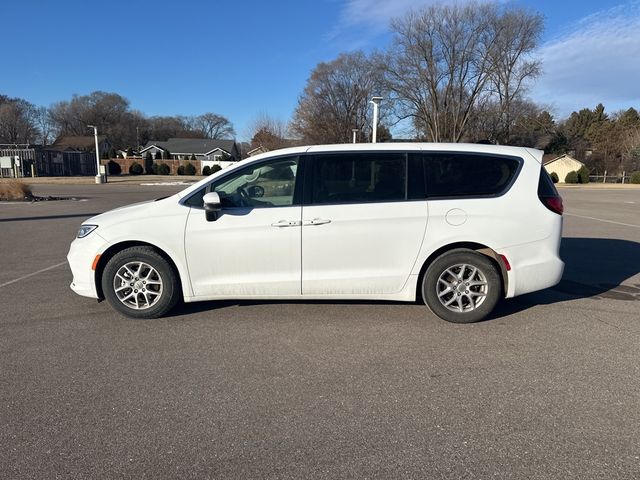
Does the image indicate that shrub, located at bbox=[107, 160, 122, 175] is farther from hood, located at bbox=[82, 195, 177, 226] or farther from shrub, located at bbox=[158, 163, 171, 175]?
hood, located at bbox=[82, 195, 177, 226]

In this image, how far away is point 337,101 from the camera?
5428cm

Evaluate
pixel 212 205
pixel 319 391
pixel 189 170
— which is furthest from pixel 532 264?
pixel 189 170

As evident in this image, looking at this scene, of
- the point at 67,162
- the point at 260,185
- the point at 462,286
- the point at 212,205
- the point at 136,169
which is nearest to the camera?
the point at 212,205

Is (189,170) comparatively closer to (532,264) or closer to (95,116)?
(95,116)

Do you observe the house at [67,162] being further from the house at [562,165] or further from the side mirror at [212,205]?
the house at [562,165]

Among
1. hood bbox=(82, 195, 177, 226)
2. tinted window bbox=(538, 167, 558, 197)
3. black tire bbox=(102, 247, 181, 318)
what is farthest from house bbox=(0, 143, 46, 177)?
tinted window bbox=(538, 167, 558, 197)

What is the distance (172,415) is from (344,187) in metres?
2.62

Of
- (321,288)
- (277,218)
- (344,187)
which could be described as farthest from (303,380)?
(344,187)

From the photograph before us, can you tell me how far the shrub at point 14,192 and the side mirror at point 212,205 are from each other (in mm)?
19655

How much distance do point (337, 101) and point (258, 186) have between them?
52.4 metres

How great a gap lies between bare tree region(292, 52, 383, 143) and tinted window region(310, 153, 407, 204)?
1943 inches

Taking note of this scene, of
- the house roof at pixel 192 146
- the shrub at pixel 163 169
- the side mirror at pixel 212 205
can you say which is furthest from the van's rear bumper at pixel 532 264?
the house roof at pixel 192 146

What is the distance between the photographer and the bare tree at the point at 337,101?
174ft

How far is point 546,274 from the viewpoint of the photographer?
15.0 ft
